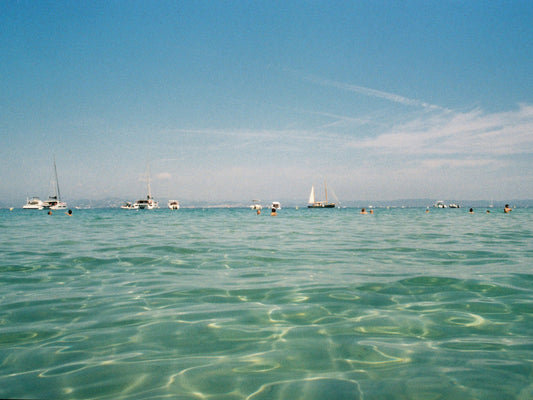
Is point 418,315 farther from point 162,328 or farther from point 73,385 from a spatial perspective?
point 73,385

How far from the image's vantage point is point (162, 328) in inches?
163

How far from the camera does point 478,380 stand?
2.86 metres

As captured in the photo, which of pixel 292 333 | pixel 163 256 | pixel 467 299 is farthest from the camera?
pixel 163 256

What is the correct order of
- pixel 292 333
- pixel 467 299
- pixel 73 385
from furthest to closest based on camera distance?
1. pixel 467 299
2. pixel 292 333
3. pixel 73 385

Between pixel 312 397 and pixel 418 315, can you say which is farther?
pixel 418 315

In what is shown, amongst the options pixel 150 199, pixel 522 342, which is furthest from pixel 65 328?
pixel 150 199

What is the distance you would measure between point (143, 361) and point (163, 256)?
23.3 ft

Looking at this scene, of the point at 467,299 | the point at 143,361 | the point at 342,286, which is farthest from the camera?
the point at 342,286

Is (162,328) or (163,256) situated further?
(163,256)

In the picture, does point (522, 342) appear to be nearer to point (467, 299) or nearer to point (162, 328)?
point (467, 299)

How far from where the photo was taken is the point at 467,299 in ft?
17.3

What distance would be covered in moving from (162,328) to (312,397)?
2.20 m

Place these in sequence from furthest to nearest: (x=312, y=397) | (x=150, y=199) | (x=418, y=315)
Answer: (x=150, y=199) → (x=418, y=315) → (x=312, y=397)

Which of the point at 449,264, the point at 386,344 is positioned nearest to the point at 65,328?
the point at 386,344
